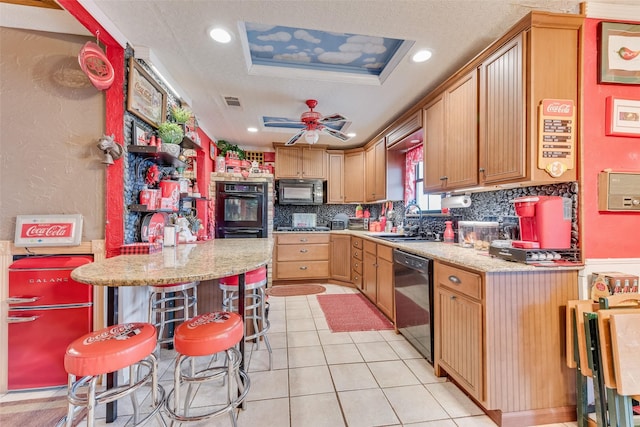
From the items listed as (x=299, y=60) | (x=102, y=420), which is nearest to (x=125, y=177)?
(x=102, y=420)

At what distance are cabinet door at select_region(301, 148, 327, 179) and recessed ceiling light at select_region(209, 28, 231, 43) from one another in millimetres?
2822

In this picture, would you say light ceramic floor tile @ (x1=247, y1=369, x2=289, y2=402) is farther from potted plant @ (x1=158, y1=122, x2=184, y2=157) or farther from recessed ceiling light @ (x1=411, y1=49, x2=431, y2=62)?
recessed ceiling light @ (x1=411, y1=49, x2=431, y2=62)

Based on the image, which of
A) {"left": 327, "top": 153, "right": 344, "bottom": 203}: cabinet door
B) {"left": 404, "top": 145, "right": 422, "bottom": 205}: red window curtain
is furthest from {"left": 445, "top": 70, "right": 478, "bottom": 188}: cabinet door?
{"left": 327, "top": 153, "right": 344, "bottom": 203}: cabinet door

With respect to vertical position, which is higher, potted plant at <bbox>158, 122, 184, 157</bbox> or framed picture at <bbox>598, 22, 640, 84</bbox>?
framed picture at <bbox>598, 22, 640, 84</bbox>

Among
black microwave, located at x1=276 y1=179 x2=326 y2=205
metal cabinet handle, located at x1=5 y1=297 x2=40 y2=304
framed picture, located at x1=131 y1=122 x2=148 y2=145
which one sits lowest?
metal cabinet handle, located at x1=5 y1=297 x2=40 y2=304

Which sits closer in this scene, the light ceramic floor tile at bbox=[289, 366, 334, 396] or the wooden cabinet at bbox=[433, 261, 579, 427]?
the wooden cabinet at bbox=[433, 261, 579, 427]

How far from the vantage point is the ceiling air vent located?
2855 mm

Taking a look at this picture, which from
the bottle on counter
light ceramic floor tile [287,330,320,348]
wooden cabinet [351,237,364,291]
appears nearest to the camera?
light ceramic floor tile [287,330,320,348]

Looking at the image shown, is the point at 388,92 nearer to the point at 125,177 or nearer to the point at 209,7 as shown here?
the point at 209,7

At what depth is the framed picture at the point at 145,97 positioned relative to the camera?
1.89 m

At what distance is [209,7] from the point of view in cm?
159

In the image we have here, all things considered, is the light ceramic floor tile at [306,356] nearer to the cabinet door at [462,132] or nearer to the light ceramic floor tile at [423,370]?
the light ceramic floor tile at [423,370]

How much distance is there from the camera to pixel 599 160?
1512 mm

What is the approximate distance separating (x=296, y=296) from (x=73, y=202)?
8.65 ft
